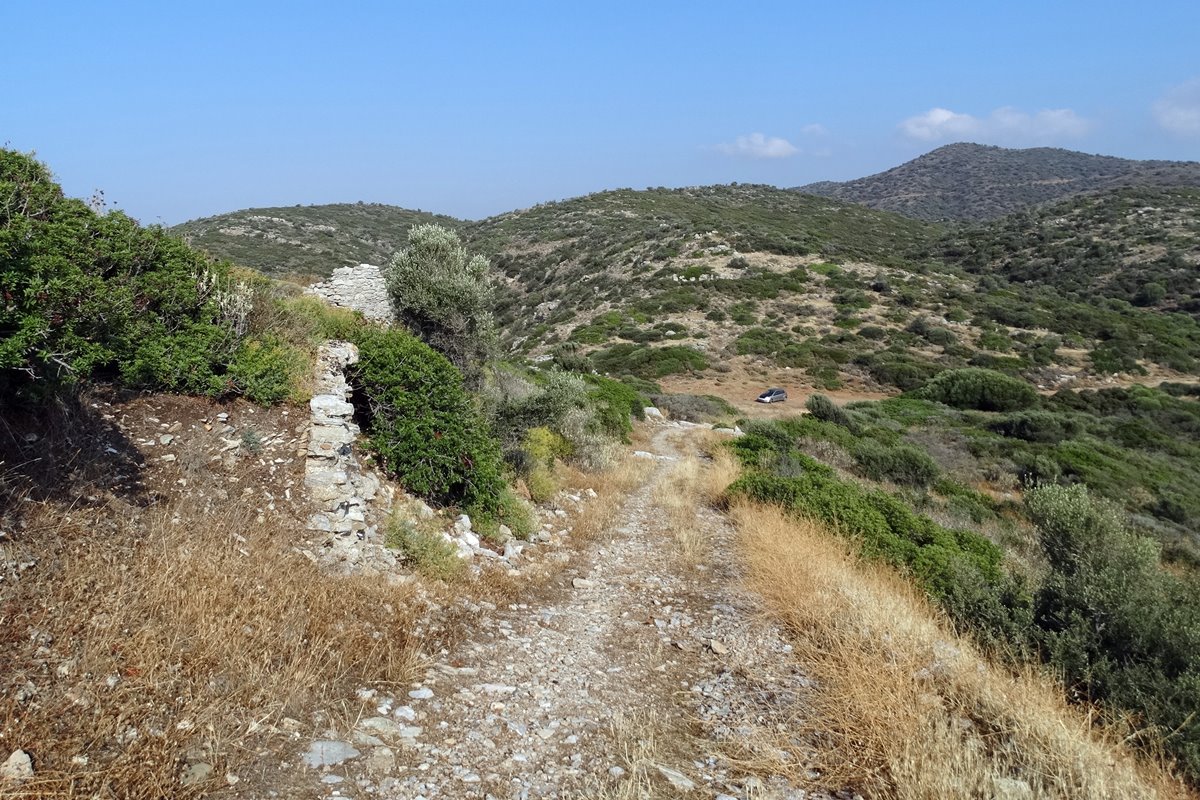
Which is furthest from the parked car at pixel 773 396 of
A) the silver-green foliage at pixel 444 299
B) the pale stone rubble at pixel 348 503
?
the pale stone rubble at pixel 348 503

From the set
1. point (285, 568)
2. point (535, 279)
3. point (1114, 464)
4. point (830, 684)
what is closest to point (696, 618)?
point (830, 684)

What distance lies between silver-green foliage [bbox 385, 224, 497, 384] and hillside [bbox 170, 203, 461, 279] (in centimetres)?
3854

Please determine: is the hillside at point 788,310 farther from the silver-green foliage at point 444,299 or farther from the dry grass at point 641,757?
the dry grass at point 641,757

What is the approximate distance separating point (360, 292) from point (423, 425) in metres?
7.05

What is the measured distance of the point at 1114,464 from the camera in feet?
71.9

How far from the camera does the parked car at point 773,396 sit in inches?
1323

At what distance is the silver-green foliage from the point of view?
41.5ft

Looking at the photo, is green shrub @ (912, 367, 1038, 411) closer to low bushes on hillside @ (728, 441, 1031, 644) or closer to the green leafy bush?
low bushes on hillside @ (728, 441, 1031, 644)

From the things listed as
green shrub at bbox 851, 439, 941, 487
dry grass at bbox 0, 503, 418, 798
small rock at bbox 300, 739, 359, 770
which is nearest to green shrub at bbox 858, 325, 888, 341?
green shrub at bbox 851, 439, 941, 487

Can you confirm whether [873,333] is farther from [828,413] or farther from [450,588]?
[450,588]

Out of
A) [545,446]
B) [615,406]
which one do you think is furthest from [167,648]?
[615,406]

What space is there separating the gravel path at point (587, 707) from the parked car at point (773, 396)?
2673cm

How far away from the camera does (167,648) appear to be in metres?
3.90

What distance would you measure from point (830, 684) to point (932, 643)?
3.94ft
